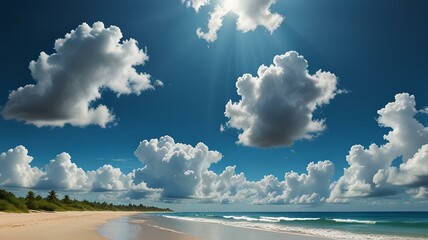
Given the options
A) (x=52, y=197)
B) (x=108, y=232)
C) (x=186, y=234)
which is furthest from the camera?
(x=52, y=197)

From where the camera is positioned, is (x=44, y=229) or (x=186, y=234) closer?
(x=44, y=229)

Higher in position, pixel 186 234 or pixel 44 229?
pixel 44 229

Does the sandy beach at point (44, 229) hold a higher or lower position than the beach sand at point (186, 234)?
higher

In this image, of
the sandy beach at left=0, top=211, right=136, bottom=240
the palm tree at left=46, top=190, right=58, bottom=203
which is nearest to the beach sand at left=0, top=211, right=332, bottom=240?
the sandy beach at left=0, top=211, right=136, bottom=240

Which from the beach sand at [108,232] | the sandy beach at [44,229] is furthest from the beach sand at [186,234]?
the sandy beach at [44,229]

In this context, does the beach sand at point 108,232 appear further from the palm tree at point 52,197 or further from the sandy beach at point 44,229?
the palm tree at point 52,197

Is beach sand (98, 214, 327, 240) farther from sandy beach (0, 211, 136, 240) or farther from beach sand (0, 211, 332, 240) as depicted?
sandy beach (0, 211, 136, 240)

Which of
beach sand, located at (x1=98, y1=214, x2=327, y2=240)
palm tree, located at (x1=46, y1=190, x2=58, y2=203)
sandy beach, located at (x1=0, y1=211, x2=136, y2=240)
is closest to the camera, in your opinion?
sandy beach, located at (x1=0, y1=211, x2=136, y2=240)

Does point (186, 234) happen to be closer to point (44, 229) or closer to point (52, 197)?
point (44, 229)

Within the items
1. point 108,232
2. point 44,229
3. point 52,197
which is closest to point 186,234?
point 108,232

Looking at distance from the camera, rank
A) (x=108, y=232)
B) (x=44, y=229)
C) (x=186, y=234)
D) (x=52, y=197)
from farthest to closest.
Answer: (x=52, y=197)
(x=186, y=234)
(x=108, y=232)
(x=44, y=229)

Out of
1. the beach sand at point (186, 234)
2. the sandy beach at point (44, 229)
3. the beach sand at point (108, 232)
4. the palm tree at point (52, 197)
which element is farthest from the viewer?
the palm tree at point (52, 197)

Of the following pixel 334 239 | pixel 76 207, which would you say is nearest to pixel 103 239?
pixel 334 239

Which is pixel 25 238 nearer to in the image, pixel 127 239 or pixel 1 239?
pixel 1 239
